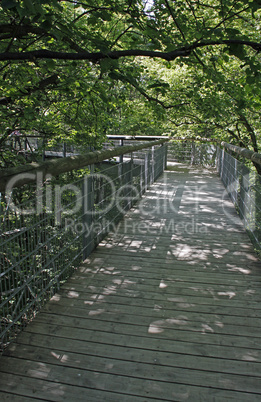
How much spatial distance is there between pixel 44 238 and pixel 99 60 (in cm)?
151

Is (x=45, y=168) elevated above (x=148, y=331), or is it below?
above

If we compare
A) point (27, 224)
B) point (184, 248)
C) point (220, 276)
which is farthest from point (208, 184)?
point (27, 224)

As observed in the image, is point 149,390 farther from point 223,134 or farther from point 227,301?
point 223,134

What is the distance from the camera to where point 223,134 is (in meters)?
13.8

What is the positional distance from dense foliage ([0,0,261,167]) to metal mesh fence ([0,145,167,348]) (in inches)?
42.6

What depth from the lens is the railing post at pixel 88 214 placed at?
11.7ft

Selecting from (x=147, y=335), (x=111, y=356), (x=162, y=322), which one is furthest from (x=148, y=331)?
(x=111, y=356)

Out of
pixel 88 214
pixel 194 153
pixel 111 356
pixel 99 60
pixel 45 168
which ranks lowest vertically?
pixel 111 356

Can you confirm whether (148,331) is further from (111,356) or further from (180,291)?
(180,291)

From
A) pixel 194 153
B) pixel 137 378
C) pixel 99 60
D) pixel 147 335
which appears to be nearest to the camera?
pixel 137 378

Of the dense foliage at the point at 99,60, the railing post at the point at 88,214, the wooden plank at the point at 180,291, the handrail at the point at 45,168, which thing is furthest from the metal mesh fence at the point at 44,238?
the dense foliage at the point at 99,60

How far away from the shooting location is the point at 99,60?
275 centimetres

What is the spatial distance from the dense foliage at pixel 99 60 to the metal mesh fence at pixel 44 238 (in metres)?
1.08

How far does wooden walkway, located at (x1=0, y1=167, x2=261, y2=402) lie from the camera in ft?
6.37
